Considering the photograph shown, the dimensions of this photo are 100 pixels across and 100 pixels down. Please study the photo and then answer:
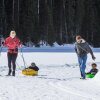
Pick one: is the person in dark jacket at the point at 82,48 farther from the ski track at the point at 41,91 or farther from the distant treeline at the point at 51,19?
the distant treeline at the point at 51,19

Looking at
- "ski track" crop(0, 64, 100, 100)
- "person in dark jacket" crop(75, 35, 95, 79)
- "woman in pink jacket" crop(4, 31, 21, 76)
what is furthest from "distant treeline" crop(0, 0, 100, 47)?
"ski track" crop(0, 64, 100, 100)

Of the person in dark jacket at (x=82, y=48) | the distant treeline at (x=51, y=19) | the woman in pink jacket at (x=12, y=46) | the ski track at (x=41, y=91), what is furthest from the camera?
the distant treeline at (x=51, y=19)

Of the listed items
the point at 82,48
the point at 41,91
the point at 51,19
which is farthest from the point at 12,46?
the point at 51,19

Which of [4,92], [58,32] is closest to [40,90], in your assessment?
[4,92]

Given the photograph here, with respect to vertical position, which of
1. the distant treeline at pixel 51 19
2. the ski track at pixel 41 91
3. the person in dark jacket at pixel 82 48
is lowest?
the ski track at pixel 41 91

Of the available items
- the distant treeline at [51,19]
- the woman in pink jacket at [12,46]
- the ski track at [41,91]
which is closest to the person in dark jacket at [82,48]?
the woman in pink jacket at [12,46]

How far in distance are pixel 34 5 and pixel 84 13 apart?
34.2ft

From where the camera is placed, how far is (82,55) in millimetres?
16719

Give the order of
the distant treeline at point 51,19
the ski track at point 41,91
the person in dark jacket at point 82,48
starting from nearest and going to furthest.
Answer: the ski track at point 41,91, the person in dark jacket at point 82,48, the distant treeline at point 51,19

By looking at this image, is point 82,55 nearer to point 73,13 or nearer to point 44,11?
point 44,11

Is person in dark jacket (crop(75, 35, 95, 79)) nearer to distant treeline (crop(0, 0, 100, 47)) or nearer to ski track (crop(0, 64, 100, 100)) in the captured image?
ski track (crop(0, 64, 100, 100))

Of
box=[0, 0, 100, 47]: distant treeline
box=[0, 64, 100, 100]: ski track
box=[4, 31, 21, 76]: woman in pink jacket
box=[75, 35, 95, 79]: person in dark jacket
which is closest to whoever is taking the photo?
box=[0, 64, 100, 100]: ski track

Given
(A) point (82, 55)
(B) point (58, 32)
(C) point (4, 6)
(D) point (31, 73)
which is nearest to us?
(A) point (82, 55)

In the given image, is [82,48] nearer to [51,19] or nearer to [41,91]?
[41,91]
